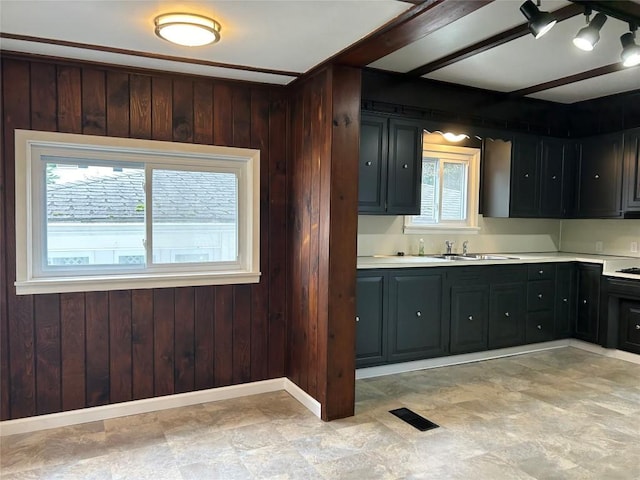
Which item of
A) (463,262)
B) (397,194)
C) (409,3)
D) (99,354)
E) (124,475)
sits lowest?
(124,475)

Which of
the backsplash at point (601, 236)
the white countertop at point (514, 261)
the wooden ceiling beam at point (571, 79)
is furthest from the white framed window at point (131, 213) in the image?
the backsplash at point (601, 236)

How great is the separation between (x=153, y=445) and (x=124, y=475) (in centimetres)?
33

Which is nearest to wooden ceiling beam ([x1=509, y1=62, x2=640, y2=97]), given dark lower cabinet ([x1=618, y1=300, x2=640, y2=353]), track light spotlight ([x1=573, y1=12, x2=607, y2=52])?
track light spotlight ([x1=573, y1=12, x2=607, y2=52])

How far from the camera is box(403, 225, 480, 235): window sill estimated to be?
4742 mm

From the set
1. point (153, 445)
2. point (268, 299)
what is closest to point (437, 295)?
point (268, 299)

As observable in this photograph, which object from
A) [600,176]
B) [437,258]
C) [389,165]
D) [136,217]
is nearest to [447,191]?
[437,258]

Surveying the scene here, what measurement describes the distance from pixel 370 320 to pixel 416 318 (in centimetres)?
47

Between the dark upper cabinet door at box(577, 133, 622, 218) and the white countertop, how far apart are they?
49 cm

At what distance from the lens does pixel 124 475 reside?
2.48m

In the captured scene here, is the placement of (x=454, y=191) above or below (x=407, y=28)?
below

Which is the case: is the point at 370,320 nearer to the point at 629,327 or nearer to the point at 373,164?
the point at 373,164

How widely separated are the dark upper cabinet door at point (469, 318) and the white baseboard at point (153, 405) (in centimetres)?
161

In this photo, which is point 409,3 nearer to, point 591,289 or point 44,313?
point 44,313

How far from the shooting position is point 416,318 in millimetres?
4102
